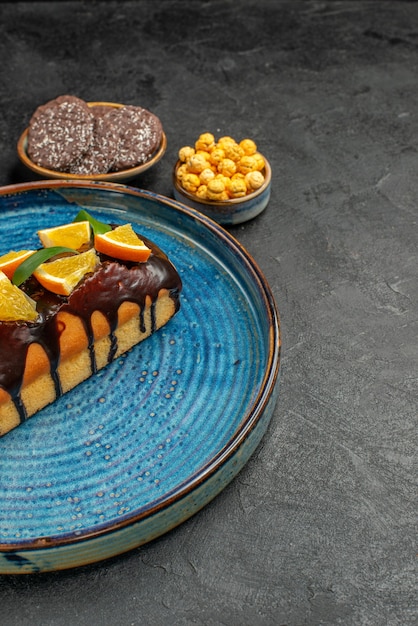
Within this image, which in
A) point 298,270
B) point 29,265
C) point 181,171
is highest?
point 29,265

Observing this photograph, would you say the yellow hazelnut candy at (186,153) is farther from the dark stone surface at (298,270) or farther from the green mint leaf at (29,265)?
the green mint leaf at (29,265)

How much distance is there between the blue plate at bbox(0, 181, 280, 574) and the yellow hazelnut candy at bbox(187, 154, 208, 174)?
0.34m

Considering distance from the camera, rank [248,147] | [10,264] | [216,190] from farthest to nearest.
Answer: [248,147] < [216,190] < [10,264]

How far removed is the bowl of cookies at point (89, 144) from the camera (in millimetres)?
4418

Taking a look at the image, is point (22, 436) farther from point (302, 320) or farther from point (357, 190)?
point (357, 190)

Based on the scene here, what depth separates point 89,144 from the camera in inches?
176

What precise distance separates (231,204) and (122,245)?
106cm

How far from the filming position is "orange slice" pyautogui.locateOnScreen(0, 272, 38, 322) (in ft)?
10.4

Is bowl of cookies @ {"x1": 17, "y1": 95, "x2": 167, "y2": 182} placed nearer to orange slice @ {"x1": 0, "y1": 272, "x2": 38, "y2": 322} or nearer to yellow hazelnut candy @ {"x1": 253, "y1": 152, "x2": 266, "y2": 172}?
yellow hazelnut candy @ {"x1": 253, "y1": 152, "x2": 266, "y2": 172}

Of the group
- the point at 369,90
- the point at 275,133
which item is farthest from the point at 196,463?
the point at 369,90

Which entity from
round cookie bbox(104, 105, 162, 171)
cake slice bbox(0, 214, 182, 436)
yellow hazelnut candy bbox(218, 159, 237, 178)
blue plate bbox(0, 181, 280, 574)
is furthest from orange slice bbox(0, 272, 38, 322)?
yellow hazelnut candy bbox(218, 159, 237, 178)

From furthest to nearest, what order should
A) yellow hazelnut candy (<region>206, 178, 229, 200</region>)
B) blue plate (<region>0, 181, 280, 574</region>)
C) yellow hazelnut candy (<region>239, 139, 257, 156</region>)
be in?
yellow hazelnut candy (<region>239, 139, 257, 156</region>)
yellow hazelnut candy (<region>206, 178, 229, 200</region>)
blue plate (<region>0, 181, 280, 574</region>)

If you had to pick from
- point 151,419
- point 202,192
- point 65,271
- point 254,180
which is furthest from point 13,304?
point 254,180

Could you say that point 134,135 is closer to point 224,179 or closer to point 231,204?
point 224,179
